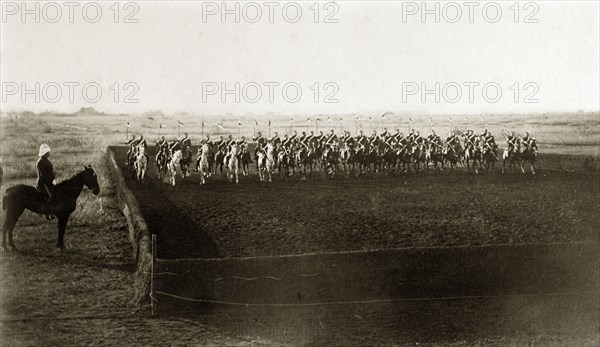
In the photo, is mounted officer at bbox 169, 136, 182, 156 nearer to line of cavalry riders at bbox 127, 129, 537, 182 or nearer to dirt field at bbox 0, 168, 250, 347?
line of cavalry riders at bbox 127, 129, 537, 182

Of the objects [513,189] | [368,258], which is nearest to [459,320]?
[368,258]

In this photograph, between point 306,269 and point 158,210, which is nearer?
point 306,269

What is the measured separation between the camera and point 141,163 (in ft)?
31.3

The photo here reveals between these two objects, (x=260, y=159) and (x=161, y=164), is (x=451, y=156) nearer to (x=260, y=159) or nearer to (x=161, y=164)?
(x=260, y=159)

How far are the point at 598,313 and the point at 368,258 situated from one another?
3.57m

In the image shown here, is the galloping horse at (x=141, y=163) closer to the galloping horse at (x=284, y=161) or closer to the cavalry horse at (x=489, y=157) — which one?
the galloping horse at (x=284, y=161)

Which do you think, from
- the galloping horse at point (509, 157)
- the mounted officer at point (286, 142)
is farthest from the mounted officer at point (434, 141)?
the mounted officer at point (286, 142)

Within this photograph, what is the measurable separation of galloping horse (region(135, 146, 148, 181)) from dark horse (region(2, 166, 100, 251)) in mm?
1559

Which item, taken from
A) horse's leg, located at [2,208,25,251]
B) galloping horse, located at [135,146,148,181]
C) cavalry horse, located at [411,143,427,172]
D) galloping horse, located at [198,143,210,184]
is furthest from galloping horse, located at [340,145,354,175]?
horse's leg, located at [2,208,25,251]

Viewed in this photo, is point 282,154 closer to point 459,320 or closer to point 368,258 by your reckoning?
point 368,258

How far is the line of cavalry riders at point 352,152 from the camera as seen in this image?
10.3 metres

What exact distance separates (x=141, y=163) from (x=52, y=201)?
2.25 metres

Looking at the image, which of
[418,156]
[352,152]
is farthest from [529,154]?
[352,152]

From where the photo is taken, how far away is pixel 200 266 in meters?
6.96
